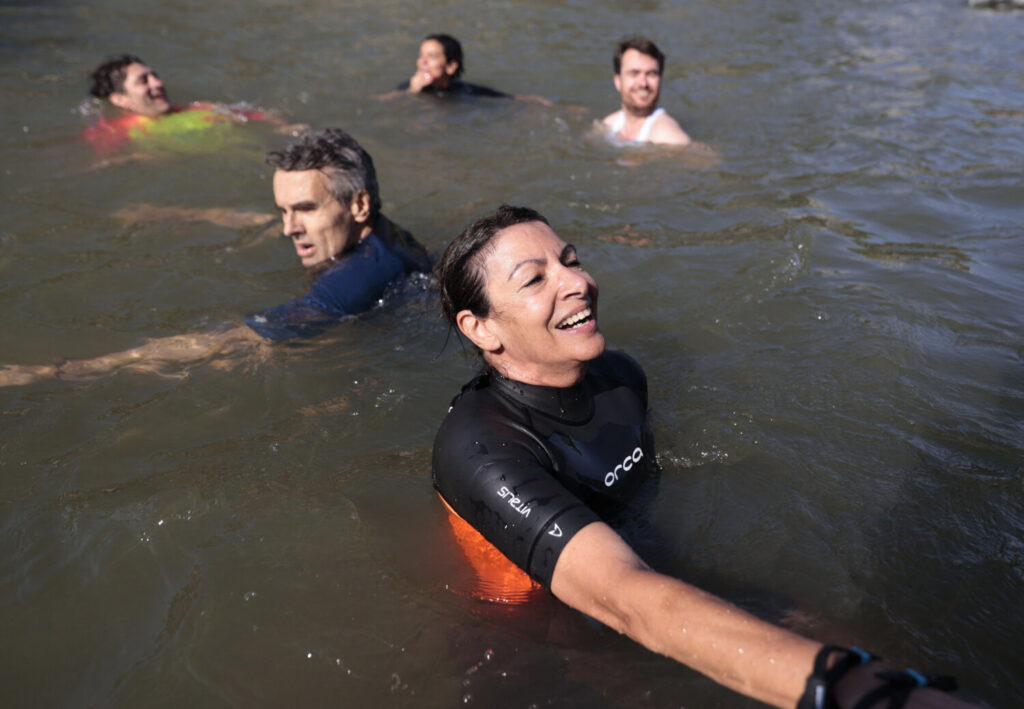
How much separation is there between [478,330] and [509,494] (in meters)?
0.69

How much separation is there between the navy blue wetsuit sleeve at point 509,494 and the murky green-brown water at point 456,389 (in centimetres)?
50

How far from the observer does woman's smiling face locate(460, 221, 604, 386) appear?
116 inches

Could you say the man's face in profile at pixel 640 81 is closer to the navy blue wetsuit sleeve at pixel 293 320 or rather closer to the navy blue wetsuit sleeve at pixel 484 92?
the navy blue wetsuit sleeve at pixel 484 92

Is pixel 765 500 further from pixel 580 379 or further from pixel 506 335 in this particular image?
pixel 506 335

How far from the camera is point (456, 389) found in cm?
452

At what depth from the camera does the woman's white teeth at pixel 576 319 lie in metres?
2.98

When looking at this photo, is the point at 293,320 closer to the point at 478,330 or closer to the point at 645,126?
the point at 478,330

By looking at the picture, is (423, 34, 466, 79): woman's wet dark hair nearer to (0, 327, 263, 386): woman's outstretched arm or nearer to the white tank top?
the white tank top

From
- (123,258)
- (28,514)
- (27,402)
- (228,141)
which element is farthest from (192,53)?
(28,514)

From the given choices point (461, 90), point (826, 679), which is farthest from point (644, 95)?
point (826, 679)

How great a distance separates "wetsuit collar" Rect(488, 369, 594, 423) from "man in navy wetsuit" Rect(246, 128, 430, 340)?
1817 mm

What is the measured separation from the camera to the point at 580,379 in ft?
10.4

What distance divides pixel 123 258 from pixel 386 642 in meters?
4.08

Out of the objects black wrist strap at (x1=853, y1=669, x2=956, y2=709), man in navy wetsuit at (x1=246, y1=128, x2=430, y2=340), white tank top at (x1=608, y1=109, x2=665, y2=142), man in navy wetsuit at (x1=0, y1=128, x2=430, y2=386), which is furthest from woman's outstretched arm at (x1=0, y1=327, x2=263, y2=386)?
white tank top at (x1=608, y1=109, x2=665, y2=142)
